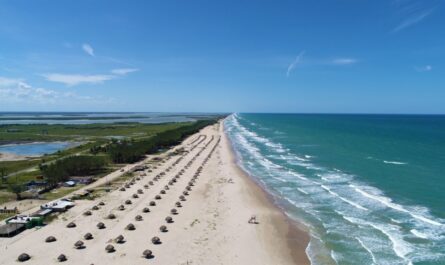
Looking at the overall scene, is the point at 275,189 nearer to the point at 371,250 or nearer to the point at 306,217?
the point at 306,217

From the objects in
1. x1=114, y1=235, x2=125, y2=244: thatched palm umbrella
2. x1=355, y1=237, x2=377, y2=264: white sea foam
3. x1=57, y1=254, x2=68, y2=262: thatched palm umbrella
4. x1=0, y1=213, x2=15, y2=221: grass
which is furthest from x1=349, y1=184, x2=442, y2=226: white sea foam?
x1=0, y1=213, x2=15, y2=221: grass

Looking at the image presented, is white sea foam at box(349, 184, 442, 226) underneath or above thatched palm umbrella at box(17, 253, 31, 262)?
above

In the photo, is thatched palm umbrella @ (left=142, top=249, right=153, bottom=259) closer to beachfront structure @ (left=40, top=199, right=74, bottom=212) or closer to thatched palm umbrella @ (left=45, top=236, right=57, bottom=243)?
thatched palm umbrella @ (left=45, top=236, right=57, bottom=243)

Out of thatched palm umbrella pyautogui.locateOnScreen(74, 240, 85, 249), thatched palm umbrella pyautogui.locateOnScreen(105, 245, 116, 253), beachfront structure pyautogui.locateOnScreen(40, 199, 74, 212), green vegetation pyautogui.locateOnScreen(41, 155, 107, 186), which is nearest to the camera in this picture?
thatched palm umbrella pyautogui.locateOnScreen(105, 245, 116, 253)

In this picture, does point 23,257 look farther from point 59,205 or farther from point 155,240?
point 59,205

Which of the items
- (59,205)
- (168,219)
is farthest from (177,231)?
(59,205)

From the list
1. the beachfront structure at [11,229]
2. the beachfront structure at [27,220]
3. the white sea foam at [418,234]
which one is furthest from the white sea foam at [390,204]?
the beachfront structure at [11,229]

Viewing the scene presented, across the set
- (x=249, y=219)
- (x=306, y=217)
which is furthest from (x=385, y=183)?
(x=249, y=219)
